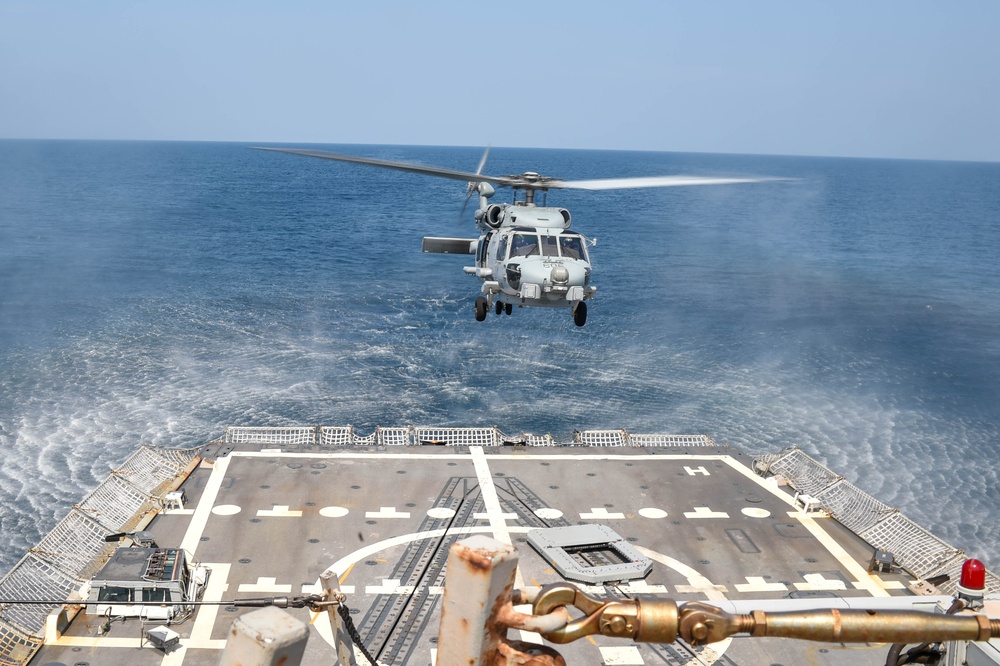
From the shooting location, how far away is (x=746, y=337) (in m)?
69.3

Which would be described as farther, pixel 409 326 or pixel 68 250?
pixel 68 250

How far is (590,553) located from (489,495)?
599 centimetres

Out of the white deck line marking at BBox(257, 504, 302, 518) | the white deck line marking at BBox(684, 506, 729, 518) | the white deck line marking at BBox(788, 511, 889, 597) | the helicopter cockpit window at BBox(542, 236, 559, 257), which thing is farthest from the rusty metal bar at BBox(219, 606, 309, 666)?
the white deck line marking at BBox(684, 506, 729, 518)

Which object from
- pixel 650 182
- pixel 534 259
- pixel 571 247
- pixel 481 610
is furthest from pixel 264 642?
pixel 571 247

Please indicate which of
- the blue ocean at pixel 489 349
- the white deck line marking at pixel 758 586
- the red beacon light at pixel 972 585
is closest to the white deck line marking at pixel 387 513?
the white deck line marking at pixel 758 586

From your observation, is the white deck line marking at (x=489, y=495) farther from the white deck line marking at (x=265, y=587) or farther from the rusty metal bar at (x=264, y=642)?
the rusty metal bar at (x=264, y=642)

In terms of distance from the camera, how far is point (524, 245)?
2936 centimetres

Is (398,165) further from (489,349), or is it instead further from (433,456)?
(489,349)

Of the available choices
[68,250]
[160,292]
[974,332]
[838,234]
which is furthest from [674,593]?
[838,234]

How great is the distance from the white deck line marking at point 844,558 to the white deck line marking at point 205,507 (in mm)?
20360

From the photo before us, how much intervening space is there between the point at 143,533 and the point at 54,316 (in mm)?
48144

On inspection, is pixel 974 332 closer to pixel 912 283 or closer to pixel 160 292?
pixel 912 283

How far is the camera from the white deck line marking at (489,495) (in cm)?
3017

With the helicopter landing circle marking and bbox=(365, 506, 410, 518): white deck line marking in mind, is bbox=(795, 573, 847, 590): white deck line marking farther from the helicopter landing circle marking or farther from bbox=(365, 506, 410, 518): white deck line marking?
bbox=(365, 506, 410, 518): white deck line marking
